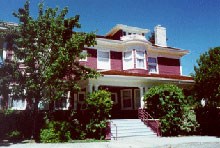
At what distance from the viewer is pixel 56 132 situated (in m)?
14.9

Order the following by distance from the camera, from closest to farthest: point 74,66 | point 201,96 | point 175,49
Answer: point 74,66 < point 201,96 < point 175,49

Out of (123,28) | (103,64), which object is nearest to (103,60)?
(103,64)

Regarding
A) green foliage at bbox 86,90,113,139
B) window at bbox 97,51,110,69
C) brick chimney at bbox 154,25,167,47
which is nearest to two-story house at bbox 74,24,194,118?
window at bbox 97,51,110,69

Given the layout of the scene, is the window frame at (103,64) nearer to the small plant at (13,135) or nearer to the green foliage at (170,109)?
the green foliage at (170,109)

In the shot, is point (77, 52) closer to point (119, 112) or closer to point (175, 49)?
point (119, 112)

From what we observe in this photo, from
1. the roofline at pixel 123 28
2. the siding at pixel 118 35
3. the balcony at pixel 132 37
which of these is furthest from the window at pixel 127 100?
the roofline at pixel 123 28

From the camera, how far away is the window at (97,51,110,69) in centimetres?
2391

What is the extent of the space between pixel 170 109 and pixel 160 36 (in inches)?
539

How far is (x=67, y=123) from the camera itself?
15312 millimetres

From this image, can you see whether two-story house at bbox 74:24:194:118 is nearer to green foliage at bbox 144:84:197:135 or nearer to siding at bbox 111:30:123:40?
siding at bbox 111:30:123:40

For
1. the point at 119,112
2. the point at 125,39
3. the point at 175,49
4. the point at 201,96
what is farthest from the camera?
the point at 175,49

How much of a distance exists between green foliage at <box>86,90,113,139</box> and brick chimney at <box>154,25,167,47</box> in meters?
15.4

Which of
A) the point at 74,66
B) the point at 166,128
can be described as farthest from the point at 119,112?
the point at 74,66

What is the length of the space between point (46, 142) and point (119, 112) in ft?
34.2
